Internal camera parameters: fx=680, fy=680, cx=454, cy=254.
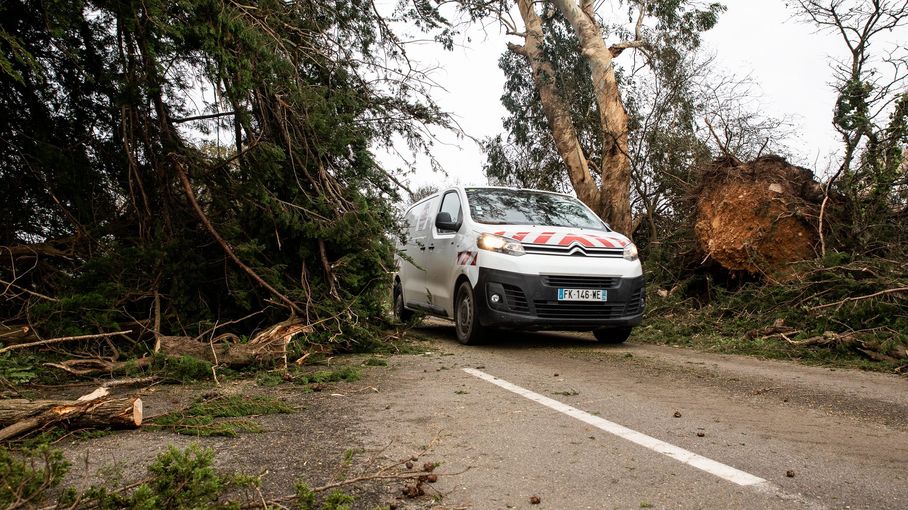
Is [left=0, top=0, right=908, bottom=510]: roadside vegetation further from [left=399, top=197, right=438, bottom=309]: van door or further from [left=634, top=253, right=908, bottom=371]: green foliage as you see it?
[left=399, top=197, right=438, bottom=309]: van door

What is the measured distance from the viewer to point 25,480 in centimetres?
264

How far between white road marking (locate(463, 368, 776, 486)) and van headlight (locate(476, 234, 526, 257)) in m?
2.70

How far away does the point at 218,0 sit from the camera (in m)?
6.14

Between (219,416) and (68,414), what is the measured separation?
85 centimetres

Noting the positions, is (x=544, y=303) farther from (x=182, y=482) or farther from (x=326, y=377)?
(x=182, y=482)

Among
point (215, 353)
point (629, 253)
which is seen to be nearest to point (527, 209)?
point (629, 253)

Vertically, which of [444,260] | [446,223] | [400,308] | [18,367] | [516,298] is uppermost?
[446,223]

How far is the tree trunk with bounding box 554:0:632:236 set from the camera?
15.3 m

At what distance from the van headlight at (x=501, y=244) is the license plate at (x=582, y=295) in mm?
663

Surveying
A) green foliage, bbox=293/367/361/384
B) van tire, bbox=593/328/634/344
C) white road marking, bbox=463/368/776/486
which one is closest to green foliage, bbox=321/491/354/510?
white road marking, bbox=463/368/776/486

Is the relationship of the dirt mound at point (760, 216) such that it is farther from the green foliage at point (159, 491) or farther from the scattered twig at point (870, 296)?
the green foliage at point (159, 491)

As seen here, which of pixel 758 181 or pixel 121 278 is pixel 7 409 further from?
pixel 758 181

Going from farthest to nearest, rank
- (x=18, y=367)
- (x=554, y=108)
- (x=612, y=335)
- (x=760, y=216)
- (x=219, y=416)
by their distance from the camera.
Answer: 1. (x=554, y=108)
2. (x=760, y=216)
3. (x=612, y=335)
4. (x=18, y=367)
5. (x=219, y=416)

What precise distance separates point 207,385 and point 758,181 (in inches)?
359
